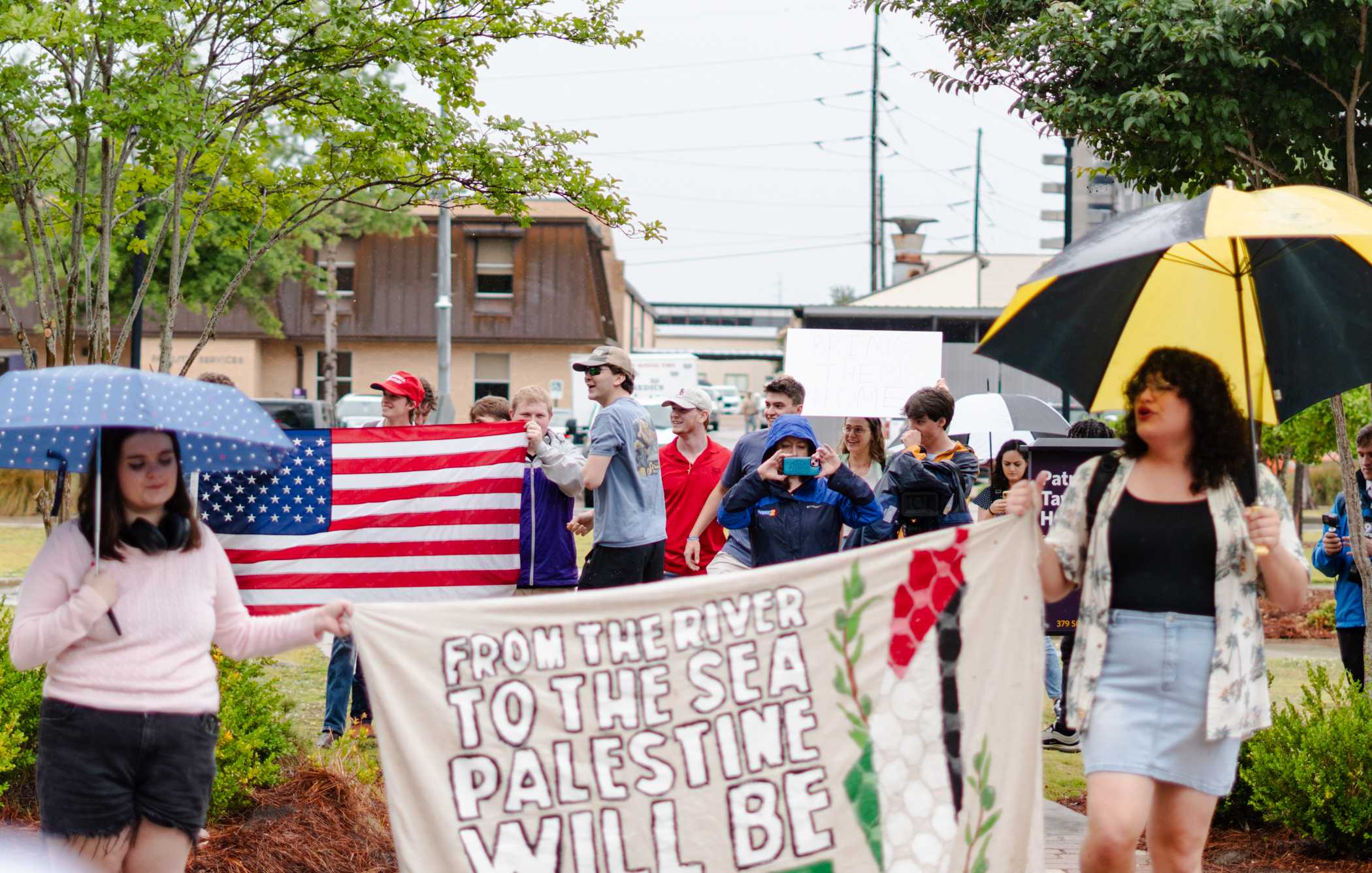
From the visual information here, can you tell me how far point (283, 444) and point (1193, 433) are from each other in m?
2.58

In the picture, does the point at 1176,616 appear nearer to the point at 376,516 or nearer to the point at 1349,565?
the point at 1349,565

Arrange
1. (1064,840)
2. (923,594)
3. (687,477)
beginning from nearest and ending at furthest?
(923,594) → (1064,840) → (687,477)

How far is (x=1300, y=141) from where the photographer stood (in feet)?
21.2

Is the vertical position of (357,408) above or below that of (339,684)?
above

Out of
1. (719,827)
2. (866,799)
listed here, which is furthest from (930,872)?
(719,827)

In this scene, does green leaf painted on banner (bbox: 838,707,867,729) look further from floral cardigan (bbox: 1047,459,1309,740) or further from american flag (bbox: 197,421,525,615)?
american flag (bbox: 197,421,525,615)

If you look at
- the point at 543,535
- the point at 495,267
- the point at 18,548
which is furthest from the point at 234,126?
the point at 495,267

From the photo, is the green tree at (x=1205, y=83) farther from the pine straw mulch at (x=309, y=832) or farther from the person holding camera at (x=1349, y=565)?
the pine straw mulch at (x=309, y=832)

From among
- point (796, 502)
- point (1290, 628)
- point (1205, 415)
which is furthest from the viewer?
point (1290, 628)

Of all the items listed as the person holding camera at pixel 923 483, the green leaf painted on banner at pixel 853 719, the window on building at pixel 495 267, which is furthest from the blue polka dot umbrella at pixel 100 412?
the window on building at pixel 495 267

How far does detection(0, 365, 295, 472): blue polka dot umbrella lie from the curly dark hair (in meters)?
2.50

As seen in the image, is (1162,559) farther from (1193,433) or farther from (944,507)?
(944,507)

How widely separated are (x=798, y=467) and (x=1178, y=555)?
3.14m

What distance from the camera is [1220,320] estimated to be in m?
4.62
